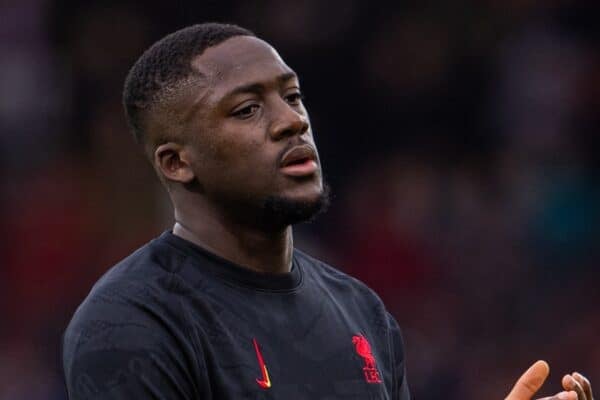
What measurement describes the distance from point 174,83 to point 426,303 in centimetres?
461

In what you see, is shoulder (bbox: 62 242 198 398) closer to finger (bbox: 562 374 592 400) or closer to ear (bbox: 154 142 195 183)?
ear (bbox: 154 142 195 183)

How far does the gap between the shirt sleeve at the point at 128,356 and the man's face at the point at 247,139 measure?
375 millimetres

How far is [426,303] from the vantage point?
7566 mm

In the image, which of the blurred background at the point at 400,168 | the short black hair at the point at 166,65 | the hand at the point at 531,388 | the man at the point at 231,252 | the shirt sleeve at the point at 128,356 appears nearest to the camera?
the shirt sleeve at the point at 128,356

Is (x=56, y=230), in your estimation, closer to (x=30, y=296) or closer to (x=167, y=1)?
(x=30, y=296)

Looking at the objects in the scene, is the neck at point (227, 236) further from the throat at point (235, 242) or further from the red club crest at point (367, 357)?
the red club crest at point (367, 357)

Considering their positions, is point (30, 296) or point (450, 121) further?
point (450, 121)

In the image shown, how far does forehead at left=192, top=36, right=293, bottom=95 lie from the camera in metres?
3.13

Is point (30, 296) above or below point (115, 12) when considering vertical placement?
below

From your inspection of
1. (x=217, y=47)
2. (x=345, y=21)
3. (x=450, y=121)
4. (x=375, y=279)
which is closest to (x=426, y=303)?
(x=375, y=279)

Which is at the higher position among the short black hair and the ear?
the short black hair

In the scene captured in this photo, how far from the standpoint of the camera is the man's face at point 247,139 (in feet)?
10.2

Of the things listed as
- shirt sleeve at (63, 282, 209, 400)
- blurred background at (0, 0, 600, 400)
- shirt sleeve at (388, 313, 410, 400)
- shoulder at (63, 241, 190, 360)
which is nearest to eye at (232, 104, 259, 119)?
shoulder at (63, 241, 190, 360)

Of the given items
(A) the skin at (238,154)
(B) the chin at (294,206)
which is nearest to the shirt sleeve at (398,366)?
(A) the skin at (238,154)
